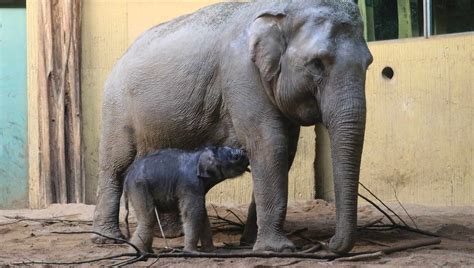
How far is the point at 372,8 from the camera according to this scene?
12.2 metres

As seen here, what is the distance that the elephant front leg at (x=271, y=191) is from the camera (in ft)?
26.2

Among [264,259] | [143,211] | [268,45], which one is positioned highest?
[268,45]

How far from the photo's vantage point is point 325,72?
304 inches

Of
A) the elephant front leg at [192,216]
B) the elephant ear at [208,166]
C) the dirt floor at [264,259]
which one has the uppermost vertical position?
the elephant ear at [208,166]

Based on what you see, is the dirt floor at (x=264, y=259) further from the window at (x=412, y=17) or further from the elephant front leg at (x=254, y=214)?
the window at (x=412, y=17)

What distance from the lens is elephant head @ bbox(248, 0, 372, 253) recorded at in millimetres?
7539

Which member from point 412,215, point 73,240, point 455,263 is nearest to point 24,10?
point 73,240

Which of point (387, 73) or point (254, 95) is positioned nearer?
point (254, 95)

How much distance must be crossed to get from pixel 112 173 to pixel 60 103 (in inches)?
117

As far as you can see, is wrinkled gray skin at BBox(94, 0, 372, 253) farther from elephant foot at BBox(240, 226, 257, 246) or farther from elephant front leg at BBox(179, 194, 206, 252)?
elephant front leg at BBox(179, 194, 206, 252)

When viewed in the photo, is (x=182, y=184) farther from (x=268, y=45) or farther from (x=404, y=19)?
(x=404, y=19)

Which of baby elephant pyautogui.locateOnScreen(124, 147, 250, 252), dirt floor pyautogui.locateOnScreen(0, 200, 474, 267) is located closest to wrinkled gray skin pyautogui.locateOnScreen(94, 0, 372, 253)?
baby elephant pyautogui.locateOnScreen(124, 147, 250, 252)

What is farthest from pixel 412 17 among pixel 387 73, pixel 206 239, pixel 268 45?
pixel 206 239

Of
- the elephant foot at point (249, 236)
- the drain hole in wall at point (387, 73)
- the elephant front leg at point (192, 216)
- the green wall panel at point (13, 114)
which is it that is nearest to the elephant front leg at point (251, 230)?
the elephant foot at point (249, 236)
